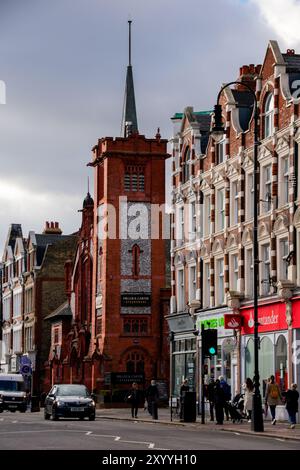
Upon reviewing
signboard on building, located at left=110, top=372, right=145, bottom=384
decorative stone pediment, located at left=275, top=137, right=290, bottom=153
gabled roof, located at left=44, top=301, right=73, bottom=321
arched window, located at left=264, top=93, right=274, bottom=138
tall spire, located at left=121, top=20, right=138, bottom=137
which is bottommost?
signboard on building, located at left=110, top=372, right=145, bottom=384

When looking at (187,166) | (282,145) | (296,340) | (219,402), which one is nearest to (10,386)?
(187,166)

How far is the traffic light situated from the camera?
41656 mm

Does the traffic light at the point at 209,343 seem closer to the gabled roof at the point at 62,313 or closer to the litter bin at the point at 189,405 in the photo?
the litter bin at the point at 189,405

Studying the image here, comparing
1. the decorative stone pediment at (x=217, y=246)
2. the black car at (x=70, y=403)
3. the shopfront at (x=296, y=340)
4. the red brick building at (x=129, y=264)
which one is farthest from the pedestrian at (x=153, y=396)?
the red brick building at (x=129, y=264)

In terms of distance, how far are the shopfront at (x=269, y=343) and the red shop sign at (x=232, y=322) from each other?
0.23 metres

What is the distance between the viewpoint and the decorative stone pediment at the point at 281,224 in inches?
1796

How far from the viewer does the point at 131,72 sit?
89.4 meters

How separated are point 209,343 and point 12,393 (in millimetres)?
24925

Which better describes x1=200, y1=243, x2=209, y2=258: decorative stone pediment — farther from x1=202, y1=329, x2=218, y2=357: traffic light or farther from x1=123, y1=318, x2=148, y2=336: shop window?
x1=123, y1=318, x2=148, y2=336: shop window

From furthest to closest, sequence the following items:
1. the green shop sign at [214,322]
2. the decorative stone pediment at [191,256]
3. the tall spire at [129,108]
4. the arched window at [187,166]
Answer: the tall spire at [129,108]
the arched window at [187,166]
the decorative stone pediment at [191,256]
the green shop sign at [214,322]

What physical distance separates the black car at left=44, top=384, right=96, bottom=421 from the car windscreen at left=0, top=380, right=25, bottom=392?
16660 millimetres

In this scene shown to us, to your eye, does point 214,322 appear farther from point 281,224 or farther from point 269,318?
point 281,224

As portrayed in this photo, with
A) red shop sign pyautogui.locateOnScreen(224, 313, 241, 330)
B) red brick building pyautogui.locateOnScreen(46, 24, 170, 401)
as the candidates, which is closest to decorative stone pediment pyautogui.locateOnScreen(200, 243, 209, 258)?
red shop sign pyautogui.locateOnScreen(224, 313, 241, 330)
